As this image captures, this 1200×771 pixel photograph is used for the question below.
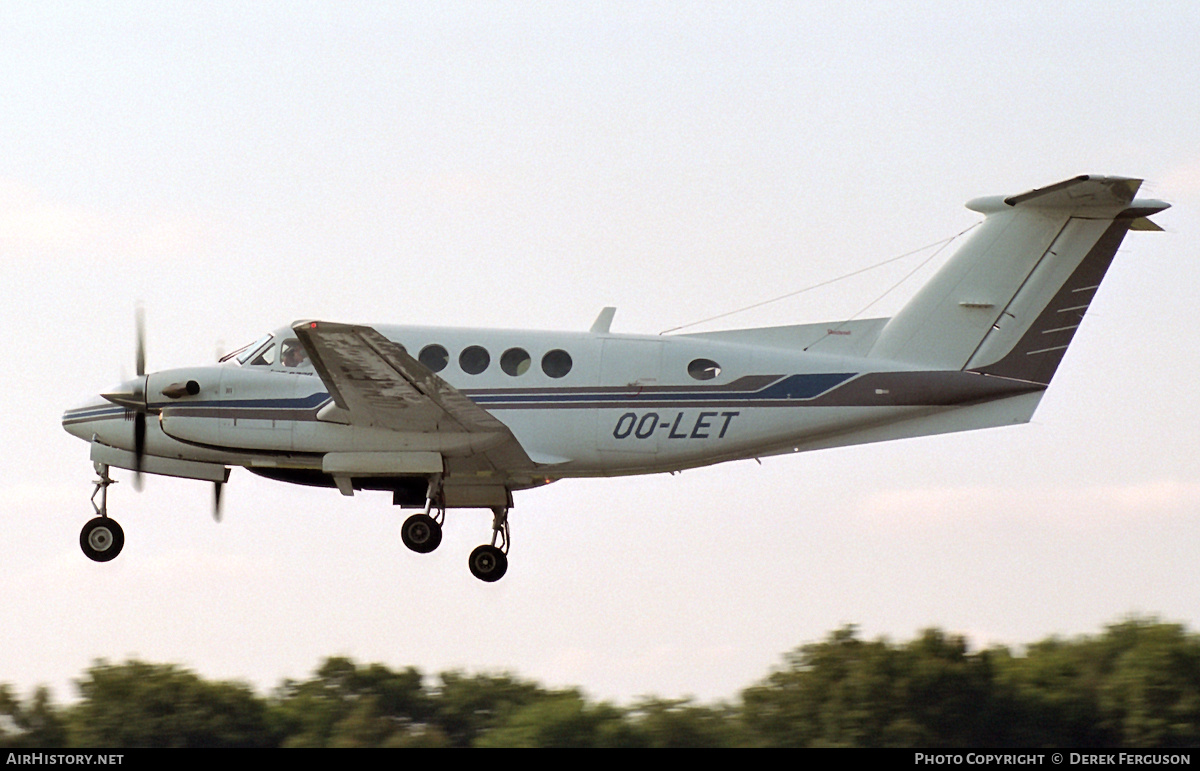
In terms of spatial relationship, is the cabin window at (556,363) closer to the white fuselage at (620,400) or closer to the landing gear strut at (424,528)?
the white fuselage at (620,400)

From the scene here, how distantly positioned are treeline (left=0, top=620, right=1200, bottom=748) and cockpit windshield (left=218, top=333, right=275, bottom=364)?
11.6m

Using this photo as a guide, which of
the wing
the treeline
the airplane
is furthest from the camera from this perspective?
the treeline

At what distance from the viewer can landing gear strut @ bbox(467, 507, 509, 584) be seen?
73.9 feet

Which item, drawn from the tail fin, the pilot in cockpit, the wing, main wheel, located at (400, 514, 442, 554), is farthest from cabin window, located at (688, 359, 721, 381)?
the pilot in cockpit

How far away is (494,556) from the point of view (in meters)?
22.6

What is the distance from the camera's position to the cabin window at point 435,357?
68.0 ft

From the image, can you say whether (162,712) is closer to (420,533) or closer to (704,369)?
(420,533)

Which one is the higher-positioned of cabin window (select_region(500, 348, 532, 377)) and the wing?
cabin window (select_region(500, 348, 532, 377))

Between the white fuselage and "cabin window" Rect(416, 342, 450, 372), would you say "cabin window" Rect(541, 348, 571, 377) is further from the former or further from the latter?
"cabin window" Rect(416, 342, 450, 372)

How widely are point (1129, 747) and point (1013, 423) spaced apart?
1597cm

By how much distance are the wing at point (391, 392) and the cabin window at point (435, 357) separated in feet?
2.49

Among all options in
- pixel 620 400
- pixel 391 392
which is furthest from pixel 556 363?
pixel 391 392

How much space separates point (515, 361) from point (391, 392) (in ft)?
6.13

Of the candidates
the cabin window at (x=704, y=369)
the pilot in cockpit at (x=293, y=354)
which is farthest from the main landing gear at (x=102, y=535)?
the cabin window at (x=704, y=369)
